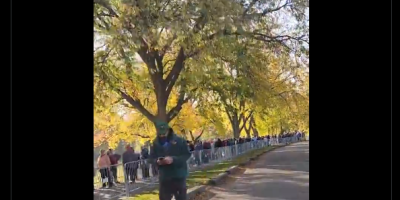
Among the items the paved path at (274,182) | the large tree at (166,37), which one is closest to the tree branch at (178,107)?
the large tree at (166,37)

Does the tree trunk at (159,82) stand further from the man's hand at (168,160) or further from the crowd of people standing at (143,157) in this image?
the man's hand at (168,160)

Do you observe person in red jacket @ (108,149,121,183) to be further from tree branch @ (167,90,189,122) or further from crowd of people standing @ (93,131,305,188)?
tree branch @ (167,90,189,122)

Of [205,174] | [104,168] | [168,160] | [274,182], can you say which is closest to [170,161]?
[168,160]

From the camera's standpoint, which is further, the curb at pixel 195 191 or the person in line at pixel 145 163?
the person in line at pixel 145 163

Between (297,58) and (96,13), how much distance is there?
143 cm

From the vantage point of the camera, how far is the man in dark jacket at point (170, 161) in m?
1.97

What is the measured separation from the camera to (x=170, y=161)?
1968mm

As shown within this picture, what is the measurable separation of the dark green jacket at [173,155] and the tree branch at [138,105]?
2.65ft

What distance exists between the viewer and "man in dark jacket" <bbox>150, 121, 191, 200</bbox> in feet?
6.47

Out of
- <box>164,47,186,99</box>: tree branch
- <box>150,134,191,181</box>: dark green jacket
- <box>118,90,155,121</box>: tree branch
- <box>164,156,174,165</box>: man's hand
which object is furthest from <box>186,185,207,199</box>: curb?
<box>164,47,186,99</box>: tree branch

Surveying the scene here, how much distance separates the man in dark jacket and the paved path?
0.49m

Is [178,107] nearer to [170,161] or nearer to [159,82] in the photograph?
[159,82]
